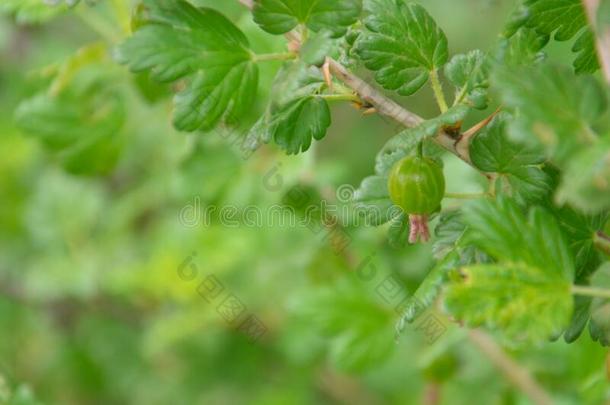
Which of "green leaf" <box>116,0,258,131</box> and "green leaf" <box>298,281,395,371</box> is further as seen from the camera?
"green leaf" <box>298,281,395,371</box>

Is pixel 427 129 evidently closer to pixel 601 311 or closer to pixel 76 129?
pixel 601 311

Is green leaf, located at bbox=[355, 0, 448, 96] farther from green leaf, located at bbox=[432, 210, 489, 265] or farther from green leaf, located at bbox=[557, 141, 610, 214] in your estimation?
green leaf, located at bbox=[557, 141, 610, 214]

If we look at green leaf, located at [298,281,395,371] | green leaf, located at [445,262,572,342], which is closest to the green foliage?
green leaf, located at [445,262,572,342]

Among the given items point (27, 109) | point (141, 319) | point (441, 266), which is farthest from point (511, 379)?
point (141, 319)

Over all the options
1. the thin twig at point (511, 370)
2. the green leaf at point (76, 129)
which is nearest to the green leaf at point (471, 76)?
the thin twig at point (511, 370)

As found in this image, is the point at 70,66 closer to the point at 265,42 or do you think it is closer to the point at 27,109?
the point at 27,109
